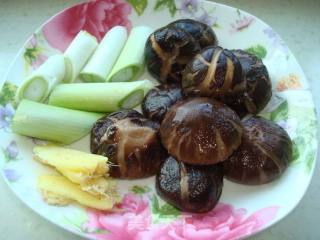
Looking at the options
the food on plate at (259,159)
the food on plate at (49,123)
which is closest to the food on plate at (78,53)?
the food on plate at (49,123)

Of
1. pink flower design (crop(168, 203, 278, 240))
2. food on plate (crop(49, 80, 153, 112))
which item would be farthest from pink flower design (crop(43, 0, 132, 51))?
pink flower design (crop(168, 203, 278, 240))

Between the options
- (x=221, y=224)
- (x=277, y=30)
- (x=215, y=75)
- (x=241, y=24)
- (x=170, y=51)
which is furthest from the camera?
(x=277, y=30)

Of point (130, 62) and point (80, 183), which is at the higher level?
point (130, 62)

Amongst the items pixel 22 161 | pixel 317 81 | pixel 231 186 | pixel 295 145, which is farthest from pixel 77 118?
pixel 317 81

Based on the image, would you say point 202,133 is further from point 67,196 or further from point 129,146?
point 67,196

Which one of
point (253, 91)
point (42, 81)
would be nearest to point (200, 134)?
point (253, 91)

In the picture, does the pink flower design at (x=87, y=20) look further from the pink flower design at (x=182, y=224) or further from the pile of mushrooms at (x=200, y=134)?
the pink flower design at (x=182, y=224)

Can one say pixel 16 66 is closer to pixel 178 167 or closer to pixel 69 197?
pixel 69 197
